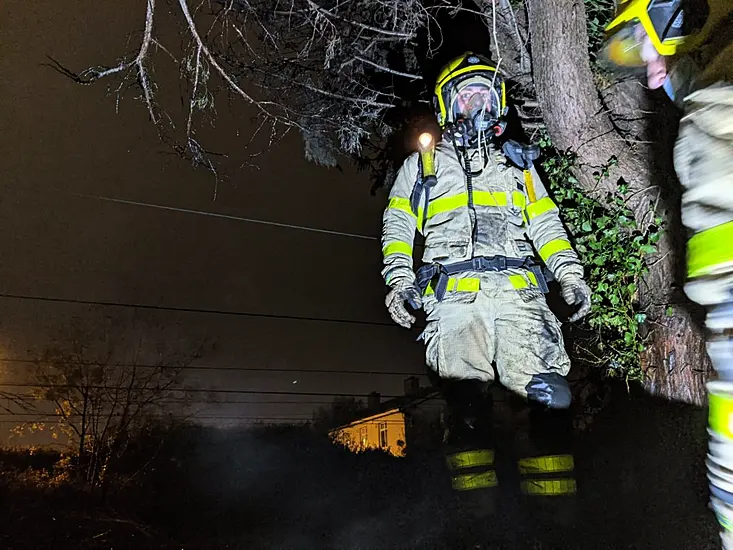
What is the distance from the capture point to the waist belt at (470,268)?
10.8 feet

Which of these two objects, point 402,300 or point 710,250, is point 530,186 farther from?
point 710,250

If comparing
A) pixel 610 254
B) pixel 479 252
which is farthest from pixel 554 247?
pixel 610 254

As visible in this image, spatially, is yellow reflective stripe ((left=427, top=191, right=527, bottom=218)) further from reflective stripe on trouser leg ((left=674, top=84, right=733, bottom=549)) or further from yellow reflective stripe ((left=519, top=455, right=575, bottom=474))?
reflective stripe on trouser leg ((left=674, top=84, right=733, bottom=549))

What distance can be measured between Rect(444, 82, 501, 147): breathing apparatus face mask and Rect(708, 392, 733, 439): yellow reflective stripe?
265cm

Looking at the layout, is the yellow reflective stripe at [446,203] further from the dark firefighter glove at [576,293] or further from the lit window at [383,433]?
the lit window at [383,433]

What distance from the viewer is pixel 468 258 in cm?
334

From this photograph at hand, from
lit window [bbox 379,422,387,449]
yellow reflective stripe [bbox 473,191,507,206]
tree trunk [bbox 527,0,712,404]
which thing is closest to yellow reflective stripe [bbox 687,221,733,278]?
yellow reflective stripe [bbox 473,191,507,206]

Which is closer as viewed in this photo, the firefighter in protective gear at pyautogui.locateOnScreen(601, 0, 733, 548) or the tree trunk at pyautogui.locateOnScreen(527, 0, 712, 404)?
the firefighter in protective gear at pyautogui.locateOnScreen(601, 0, 733, 548)

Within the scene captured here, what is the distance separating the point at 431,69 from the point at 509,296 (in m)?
3.90

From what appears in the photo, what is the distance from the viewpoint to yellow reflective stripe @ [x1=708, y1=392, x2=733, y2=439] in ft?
3.69

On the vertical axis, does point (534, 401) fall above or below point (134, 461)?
above

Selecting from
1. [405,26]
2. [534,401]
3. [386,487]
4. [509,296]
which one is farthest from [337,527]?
[405,26]

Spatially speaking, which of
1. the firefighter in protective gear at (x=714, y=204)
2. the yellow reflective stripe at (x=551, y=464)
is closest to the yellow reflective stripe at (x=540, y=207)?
the yellow reflective stripe at (x=551, y=464)

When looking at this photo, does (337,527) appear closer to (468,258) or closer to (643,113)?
(468,258)
